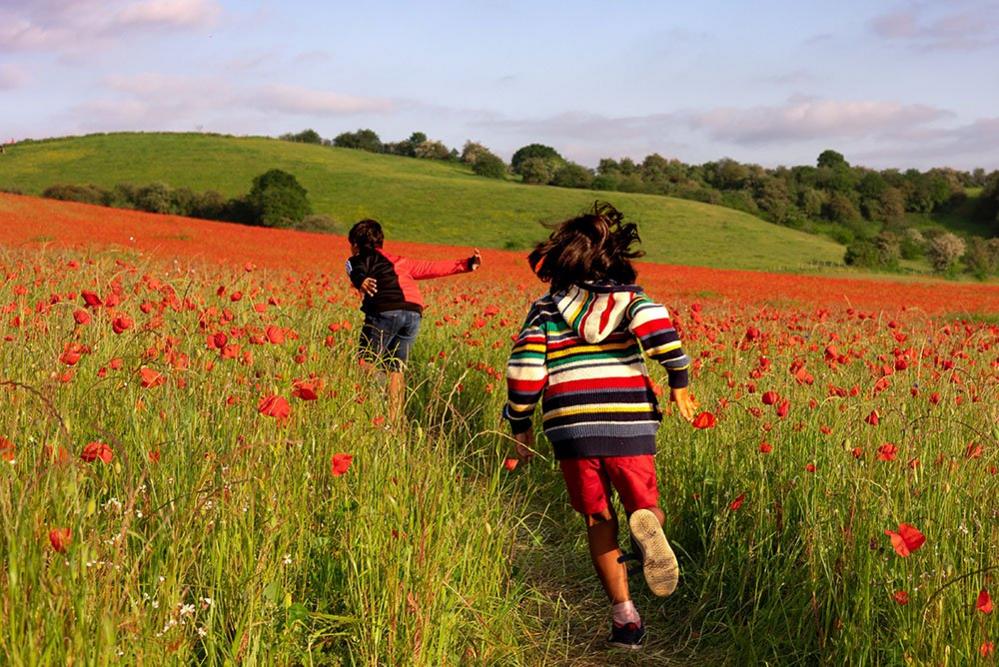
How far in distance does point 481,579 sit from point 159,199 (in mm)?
51428

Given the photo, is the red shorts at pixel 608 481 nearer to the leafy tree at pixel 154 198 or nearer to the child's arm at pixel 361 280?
the child's arm at pixel 361 280

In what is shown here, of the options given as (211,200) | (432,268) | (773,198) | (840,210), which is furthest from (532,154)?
(432,268)

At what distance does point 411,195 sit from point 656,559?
188 feet

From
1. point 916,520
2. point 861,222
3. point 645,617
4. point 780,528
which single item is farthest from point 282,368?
point 861,222

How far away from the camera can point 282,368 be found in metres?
4.86

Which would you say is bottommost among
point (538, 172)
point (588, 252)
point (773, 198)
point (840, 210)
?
point (588, 252)


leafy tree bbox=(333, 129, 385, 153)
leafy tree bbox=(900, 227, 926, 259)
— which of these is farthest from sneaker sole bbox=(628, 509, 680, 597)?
leafy tree bbox=(333, 129, 385, 153)

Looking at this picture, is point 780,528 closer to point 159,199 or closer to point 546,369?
point 546,369

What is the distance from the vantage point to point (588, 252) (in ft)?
11.3

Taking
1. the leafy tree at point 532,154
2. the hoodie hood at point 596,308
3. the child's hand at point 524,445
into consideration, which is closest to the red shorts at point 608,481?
the child's hand at point 524,445

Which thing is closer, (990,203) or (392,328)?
(392,328)

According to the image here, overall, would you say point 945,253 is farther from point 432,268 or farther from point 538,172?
point 432,268

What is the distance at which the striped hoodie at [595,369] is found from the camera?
130 inches

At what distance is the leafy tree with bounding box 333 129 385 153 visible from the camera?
94250 mm
